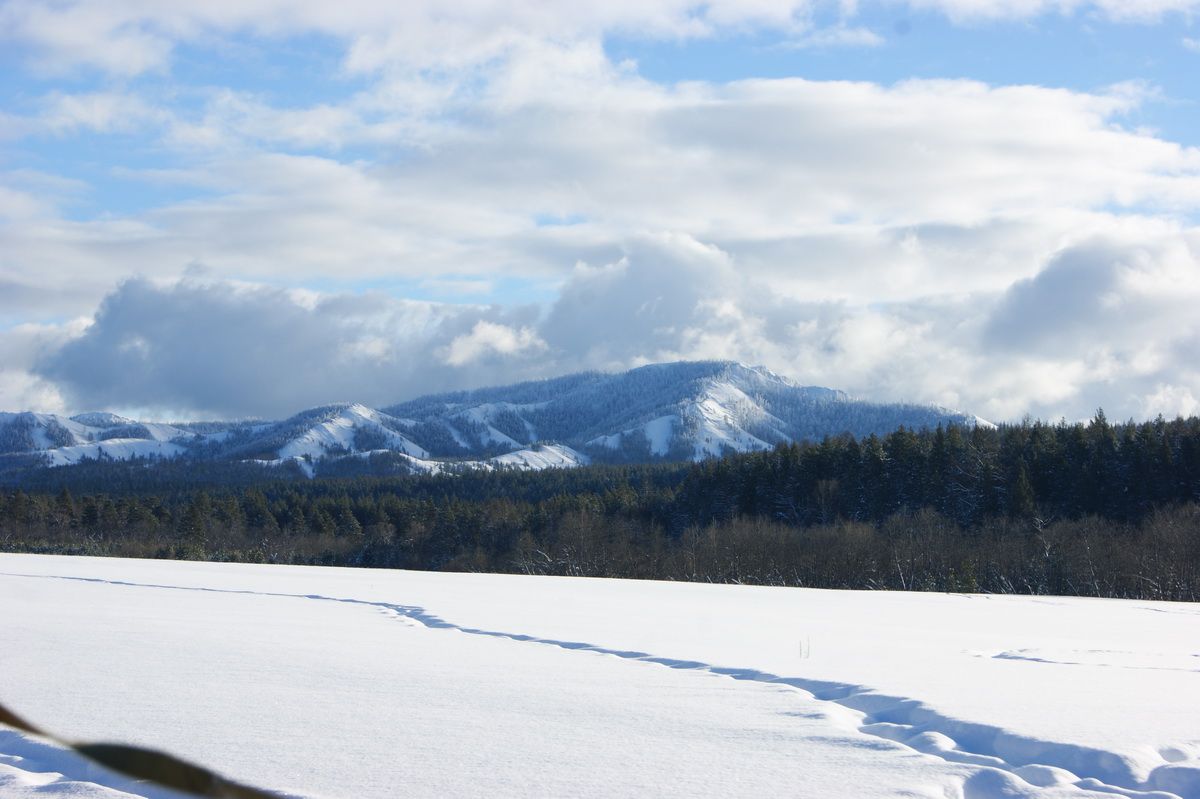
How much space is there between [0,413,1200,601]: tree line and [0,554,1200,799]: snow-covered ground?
132 feet

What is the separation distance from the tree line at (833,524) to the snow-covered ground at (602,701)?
40.1m

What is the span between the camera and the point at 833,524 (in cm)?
7525

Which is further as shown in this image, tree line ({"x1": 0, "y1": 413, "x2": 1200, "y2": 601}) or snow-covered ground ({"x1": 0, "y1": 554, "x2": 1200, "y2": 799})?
tree line ({"x1": 0, "y1": 413, "x2": 1200, "y2": 601})

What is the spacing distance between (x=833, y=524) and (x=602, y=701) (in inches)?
2717

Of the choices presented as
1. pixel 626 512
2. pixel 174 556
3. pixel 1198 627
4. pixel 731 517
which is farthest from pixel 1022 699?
pixel 626 512

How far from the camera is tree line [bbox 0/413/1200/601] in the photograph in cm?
5709

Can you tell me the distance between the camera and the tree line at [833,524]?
57094 mm

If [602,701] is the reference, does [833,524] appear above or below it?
above

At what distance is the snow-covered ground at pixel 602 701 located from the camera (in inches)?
244

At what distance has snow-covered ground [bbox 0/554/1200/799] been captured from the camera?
244 inches

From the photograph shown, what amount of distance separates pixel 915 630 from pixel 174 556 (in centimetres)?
5934

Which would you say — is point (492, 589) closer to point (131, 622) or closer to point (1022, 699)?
point (131, 622)

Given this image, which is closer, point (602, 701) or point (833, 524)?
point (602, 701)

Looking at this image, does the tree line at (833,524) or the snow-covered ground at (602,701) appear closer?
the snow-covered ground at (602,701)
